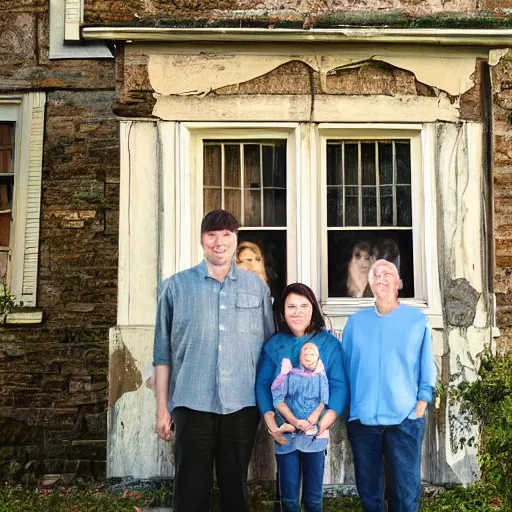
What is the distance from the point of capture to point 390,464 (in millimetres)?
5191

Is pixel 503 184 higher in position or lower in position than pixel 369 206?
higher

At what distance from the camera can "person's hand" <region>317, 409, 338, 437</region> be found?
16.5 feet

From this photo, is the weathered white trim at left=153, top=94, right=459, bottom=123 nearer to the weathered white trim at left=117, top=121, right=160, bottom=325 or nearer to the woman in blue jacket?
the weathered white trim at left=117, top=121, right=160, bottom=325

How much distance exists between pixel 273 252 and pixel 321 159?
848mm

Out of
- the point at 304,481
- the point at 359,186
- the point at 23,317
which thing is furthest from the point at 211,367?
the point at 23,317

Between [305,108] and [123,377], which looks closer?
[123,377]

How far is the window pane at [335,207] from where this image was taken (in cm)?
620

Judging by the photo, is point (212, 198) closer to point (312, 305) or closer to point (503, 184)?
point (312, 305)

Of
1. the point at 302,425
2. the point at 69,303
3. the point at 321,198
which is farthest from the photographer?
the point at 69,303

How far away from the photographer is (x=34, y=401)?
8125mm

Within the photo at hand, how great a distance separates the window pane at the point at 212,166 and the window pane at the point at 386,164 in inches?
51.8

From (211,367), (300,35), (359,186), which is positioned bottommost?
(211,367)

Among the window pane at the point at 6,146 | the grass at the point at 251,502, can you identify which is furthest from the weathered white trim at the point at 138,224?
the window pane at the point at 6,146

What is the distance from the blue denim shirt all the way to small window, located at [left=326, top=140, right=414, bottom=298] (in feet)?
3.64
